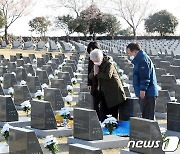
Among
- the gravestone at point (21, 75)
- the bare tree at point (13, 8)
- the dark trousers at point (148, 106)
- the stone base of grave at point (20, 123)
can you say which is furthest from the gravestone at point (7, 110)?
the bare tree at point (13, 8)

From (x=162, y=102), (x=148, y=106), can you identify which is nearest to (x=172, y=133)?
(x=148, y=106)

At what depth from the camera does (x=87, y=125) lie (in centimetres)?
999

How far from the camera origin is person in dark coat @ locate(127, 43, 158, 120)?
10.3 m

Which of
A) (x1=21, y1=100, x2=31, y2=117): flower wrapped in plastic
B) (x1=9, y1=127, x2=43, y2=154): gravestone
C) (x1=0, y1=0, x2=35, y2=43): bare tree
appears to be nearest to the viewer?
(x1=9, y1=127, x2=43, y2=154): gravestone

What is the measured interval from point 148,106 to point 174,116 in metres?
0.65

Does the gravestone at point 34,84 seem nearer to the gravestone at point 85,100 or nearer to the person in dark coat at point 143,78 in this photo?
the gravestone at point 85,100

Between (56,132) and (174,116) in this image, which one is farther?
(56,132)

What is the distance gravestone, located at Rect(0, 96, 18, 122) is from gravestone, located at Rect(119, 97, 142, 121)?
2229mm

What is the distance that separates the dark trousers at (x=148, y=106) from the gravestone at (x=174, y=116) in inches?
18.6

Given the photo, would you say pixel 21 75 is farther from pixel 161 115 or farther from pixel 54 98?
pixel 161 115

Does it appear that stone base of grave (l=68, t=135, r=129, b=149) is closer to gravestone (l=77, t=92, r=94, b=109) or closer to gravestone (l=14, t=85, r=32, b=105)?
gravestone (l=77, t=92, r=94, b=109)

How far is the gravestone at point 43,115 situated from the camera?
1095cm

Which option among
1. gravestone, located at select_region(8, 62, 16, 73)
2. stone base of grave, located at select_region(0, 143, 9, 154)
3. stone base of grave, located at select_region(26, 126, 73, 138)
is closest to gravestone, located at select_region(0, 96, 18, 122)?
stone base of grave, located at select_region(26, 126, 73, 138)

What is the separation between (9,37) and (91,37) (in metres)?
11.2
